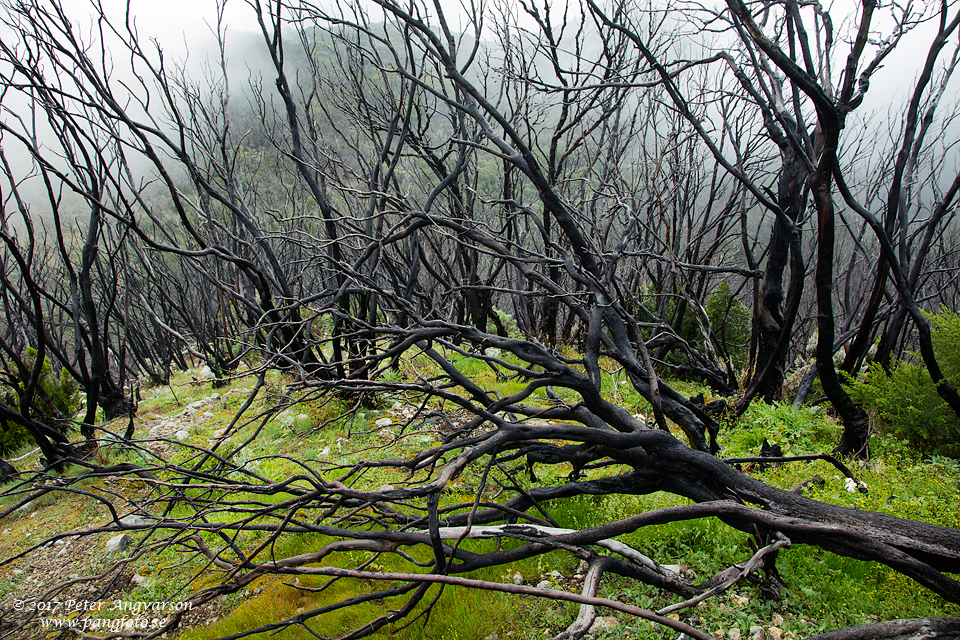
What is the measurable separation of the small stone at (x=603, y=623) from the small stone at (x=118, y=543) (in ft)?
10.7

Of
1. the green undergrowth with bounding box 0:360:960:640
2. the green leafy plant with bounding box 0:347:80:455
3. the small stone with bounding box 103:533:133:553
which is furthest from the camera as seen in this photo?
the green leafy plant with bounding box 0:347:80:455

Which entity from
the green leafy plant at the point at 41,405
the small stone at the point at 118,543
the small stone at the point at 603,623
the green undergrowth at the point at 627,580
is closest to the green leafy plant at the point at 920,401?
the green undergrowth at the point at 627,580

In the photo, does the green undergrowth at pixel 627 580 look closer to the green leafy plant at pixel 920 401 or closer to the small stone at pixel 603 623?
the small stone at pixel 603 623

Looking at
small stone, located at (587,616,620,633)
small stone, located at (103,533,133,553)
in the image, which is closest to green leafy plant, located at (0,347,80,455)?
small stone, located at (103,533,133,553)

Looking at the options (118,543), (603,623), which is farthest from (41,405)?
(603,623)

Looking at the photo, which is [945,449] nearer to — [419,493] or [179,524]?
[419,493]

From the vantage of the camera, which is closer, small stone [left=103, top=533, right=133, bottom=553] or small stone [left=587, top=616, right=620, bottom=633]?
small stone [left=587, top=616, right=620, bottom=633]

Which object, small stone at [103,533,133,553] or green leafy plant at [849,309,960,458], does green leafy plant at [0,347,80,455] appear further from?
green leafy plant at [849,309,960,458]

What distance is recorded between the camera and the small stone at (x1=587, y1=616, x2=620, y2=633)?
2.03 meters

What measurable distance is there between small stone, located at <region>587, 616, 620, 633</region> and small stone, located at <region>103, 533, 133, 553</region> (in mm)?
Result: 3261

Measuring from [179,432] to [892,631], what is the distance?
20.8ft

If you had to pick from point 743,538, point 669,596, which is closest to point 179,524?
point 669,596

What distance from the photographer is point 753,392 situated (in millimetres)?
4324

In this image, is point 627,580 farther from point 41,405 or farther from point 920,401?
point 41,405
